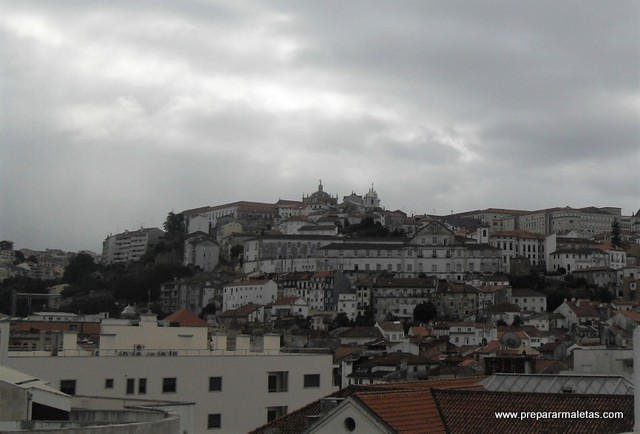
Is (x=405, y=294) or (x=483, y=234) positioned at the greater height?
(x=483, y=234)

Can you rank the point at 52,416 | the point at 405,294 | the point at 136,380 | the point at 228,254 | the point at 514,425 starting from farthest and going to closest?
the point at 228,254 < the point at 405,294 < the point at 136,380 < the point at 514,425 < the point at 52,416

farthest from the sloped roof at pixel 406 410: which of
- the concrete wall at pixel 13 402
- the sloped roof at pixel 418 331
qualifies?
the sloped roof at pixel 418 331

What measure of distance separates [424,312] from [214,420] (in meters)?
75.8

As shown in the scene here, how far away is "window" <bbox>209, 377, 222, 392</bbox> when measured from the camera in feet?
74.6

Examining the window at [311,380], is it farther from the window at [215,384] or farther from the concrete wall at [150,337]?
the concrete wall at [150,337]

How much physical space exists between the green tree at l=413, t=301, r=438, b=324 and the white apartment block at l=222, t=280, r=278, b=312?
16.4m

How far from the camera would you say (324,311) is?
100000 mm

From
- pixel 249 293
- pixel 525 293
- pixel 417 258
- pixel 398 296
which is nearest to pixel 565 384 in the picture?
pixel 398 296

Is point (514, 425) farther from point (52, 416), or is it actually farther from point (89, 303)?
point (89, 303)

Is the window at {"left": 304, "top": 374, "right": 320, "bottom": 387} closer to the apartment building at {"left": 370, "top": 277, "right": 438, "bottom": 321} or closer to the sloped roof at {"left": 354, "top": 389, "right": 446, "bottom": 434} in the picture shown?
the sloped roof at {"left": 354, "top": 389, "right": 446, "bottom": 434}

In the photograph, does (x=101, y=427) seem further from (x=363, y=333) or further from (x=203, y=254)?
(x=203, y=254)

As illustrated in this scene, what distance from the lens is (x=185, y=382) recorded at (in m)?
22.4

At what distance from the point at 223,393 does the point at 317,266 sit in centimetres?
8988

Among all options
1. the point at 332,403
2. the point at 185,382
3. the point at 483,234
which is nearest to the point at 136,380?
the point at 185,382
